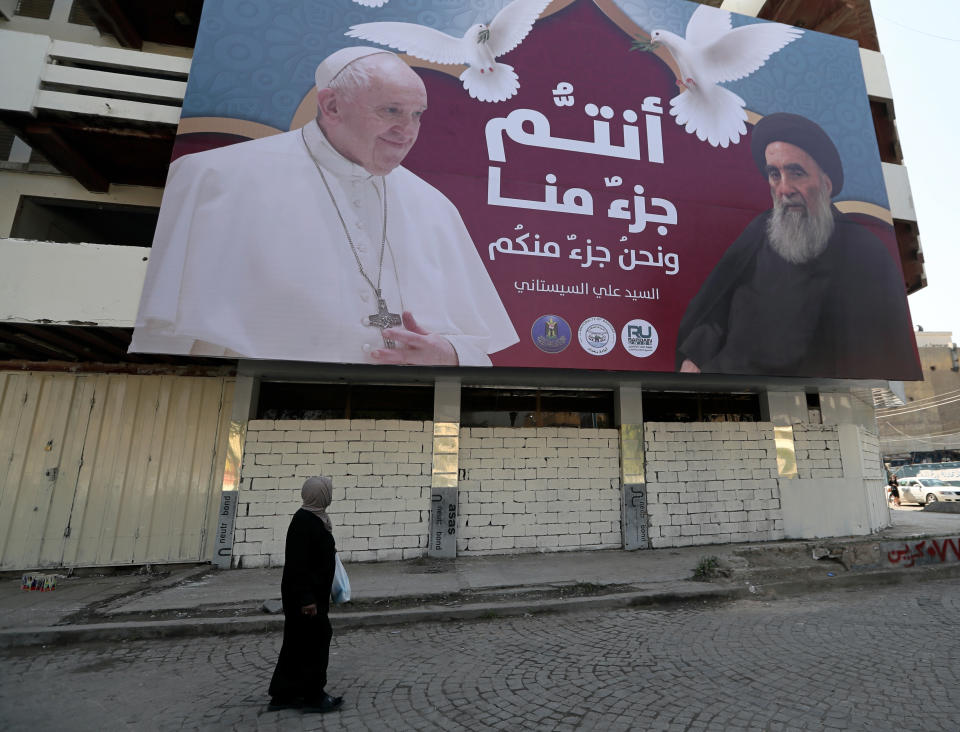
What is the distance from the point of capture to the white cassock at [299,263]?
7.52m

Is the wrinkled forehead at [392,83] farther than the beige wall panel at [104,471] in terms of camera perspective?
Yes

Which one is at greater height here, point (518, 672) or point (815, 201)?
point (815, 201)

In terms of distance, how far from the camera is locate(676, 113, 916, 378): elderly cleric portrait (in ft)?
30.6

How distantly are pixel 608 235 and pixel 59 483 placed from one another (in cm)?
1067

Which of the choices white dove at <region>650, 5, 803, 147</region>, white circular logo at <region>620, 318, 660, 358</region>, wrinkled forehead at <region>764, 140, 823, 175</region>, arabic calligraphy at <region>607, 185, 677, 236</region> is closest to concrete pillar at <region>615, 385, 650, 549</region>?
white circular logo at <region>620, 318, 660, 358</region>

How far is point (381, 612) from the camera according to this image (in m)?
5.79

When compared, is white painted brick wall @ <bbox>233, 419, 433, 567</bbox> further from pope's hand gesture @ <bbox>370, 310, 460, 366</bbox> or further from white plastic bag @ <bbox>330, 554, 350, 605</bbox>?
white plastic bag @ <bbox>330, 554, 350, 605</bbox>

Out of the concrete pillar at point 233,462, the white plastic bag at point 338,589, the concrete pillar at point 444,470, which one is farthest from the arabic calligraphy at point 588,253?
the white plastic bag at point 338,589

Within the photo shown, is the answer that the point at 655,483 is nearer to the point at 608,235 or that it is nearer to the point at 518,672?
the point at 608,235

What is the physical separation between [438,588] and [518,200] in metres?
6.62

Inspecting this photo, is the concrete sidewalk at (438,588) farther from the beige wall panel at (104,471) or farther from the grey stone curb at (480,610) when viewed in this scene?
the beige wall panel at (104,471)

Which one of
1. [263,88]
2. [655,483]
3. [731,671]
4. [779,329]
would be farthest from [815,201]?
[263,88]

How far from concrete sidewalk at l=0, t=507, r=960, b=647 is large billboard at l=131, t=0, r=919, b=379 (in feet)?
10.9

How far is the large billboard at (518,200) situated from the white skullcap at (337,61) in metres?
0.03
